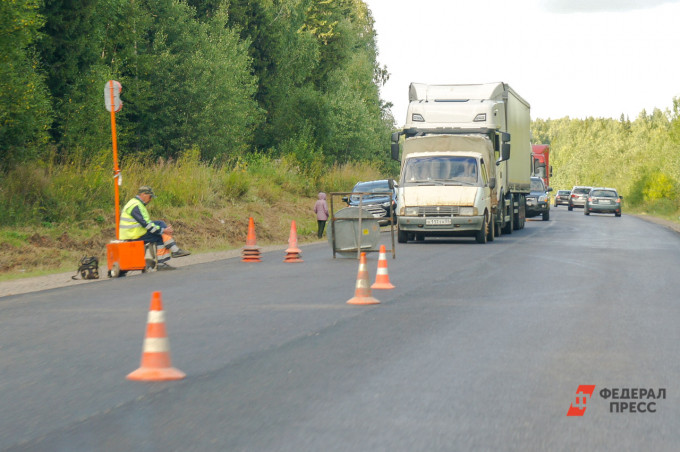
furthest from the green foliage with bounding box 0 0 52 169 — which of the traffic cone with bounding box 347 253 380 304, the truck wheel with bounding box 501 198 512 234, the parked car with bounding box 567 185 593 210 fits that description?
the parked car with bounding box 567 185 593 210

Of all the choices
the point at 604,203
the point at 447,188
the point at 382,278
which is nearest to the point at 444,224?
the point at 447,188

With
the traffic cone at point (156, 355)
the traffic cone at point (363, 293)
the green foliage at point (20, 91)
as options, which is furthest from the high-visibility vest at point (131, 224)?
the traffic cone at point (156, 355)

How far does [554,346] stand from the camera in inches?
354

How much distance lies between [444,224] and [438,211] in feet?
1.18

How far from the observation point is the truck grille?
24922 millimetres

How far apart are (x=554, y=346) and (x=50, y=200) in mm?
17389

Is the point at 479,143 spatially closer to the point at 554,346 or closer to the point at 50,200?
the point at 50,200

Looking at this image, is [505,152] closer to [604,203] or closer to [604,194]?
[604,203]

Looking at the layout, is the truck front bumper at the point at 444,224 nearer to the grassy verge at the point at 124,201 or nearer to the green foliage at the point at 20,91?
the grassy verge at the point at 124,201

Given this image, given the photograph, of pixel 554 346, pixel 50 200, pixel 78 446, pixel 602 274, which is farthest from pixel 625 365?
pixel 50 200

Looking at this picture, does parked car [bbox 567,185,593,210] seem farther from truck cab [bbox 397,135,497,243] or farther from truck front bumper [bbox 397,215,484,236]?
truck front bumper [bbox 397,215,484,236]

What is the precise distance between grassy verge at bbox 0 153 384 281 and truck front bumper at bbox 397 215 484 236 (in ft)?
16.2

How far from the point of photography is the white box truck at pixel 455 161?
2506cm

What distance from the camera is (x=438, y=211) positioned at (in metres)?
25.0
